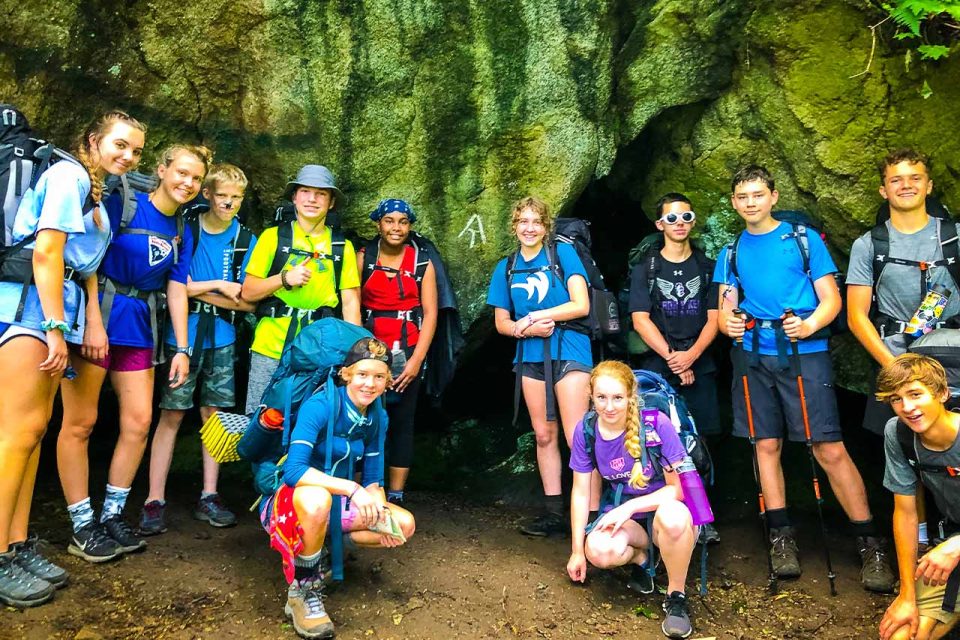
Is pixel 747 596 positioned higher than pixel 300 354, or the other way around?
pixel 300 354

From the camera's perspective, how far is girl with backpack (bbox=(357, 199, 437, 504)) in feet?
23.6

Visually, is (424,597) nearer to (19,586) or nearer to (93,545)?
(93,545)

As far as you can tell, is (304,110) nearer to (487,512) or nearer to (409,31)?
(409,31)

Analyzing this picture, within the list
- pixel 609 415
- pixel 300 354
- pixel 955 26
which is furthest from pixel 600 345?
pixel 955 26

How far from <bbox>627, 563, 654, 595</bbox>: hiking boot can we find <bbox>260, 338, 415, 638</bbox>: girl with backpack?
1793 mm

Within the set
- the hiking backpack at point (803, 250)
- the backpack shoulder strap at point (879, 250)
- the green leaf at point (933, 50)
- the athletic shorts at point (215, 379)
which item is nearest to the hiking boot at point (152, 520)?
the athletic shorts at point (215, 379)

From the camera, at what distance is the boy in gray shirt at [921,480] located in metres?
5.09

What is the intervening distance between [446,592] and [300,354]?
6.76 feet

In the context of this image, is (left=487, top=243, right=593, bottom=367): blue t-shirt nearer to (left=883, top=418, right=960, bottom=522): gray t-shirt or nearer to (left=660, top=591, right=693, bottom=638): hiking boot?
(left=660, top=591, right=693, bottom=638): hiking boot

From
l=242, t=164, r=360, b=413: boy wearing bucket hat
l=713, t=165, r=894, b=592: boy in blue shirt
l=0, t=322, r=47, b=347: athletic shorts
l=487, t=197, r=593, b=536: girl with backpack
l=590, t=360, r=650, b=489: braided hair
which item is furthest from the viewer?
l=487, t=197, r=593, b=536: girl with backpack

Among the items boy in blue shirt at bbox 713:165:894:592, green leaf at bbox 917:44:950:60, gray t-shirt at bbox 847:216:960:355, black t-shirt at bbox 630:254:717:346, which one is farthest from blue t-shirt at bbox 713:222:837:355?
green leaf at bbox 917:44:950:60

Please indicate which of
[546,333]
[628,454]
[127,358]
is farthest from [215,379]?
[628,454]

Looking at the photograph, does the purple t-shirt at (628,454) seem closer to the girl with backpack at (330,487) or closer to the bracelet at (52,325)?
the girl with backpack at (330,487)

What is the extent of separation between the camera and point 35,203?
5.08 m
